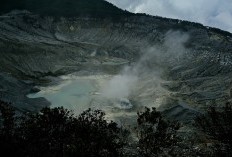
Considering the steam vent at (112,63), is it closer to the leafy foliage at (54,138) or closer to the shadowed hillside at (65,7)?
the shadowed hillside at (65,7)

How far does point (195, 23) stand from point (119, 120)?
40.6 metres

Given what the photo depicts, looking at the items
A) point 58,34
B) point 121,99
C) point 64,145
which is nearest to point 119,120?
point 121,99

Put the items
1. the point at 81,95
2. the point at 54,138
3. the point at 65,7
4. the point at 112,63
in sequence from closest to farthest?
1. the point at 54,138
2. the point at 81,95
3. the point at 112,63
4. the point at 65,7

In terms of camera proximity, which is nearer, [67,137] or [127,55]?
[67,137]

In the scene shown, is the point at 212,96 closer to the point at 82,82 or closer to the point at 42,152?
the point at 82,82

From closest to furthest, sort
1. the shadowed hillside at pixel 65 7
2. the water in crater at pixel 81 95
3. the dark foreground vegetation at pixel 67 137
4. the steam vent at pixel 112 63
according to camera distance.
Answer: the dark foreground vegetation at pixel 67 137 < the steam vent at pixel 112 63 < the water in crater at pixel 81 95 < the shadowed hillside at pixel 65 7

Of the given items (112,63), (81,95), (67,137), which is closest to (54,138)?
(67,137)

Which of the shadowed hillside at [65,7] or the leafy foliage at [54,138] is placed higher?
the shadowed hillside at [65,7]

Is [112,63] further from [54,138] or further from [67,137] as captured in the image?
[67,137]

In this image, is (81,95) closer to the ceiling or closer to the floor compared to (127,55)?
closer to the floor

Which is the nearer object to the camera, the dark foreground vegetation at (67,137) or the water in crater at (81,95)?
the dark foreground vegetation at (67,137)

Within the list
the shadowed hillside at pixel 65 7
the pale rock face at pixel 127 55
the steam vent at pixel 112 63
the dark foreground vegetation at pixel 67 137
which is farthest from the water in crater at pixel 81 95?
the shadowed hillside at pixel 65 7

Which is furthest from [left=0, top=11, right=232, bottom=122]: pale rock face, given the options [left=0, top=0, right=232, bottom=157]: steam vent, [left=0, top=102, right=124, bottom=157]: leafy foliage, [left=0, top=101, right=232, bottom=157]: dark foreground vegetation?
[left=0, top=102, right=124, bottom=157]: leafy foliage

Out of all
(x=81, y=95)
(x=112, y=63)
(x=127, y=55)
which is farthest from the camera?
(x=127, y=55)
